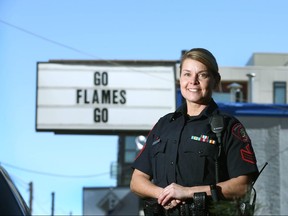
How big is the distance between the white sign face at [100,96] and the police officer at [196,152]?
18858 millimetres

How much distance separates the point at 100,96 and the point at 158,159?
19.7m

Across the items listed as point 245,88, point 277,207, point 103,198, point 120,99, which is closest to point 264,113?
point 277,207

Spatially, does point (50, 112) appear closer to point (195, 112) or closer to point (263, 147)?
point (263, 147)

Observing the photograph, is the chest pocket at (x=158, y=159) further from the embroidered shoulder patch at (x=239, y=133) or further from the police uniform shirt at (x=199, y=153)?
the embroidered shoulder patch at (x=239, y=133)

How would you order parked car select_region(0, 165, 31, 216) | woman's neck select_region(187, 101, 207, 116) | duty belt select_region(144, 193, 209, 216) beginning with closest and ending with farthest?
parked car select_region(0, 165, 31, 216) < duty belt select_region(144, 193, 209, 216) < woman's neck select_region(187, 101, 207, 116)

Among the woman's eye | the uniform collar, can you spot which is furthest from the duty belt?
the woman's eye

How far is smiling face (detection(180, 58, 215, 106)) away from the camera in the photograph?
4336 millimetres

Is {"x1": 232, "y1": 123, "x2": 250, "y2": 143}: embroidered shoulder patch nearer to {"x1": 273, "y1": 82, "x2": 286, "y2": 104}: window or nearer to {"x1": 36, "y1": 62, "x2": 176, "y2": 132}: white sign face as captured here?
{"x1": 36, "y1": 62, "x2": 176, "y2": 132}: white sign face

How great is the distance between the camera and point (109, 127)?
24109 mm

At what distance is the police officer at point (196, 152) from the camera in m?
4.18

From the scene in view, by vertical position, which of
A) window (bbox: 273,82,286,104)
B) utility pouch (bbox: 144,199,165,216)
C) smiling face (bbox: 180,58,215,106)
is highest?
window (bbox: 273,82,286,104)

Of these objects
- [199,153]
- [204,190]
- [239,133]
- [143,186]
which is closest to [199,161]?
[199,153]

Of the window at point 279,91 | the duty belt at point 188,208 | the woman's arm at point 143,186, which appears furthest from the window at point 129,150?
the duty belt at point 188,208

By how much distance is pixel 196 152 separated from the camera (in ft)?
13.8
